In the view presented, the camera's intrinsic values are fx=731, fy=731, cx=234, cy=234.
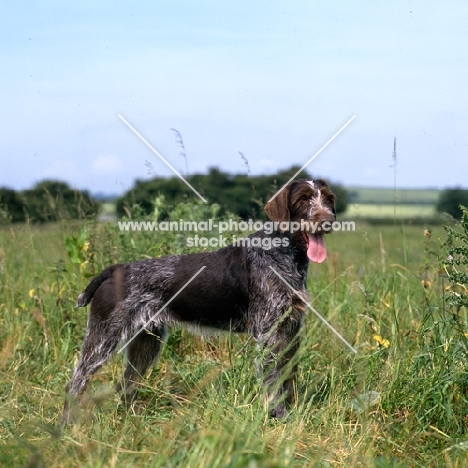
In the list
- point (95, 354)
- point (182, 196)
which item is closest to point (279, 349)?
point (95, 354)

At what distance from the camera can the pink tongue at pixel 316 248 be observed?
17.9ft

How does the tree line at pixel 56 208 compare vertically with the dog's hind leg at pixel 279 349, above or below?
above

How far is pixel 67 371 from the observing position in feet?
20.4

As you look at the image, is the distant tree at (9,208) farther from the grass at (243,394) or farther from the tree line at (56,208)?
the grass at (243,394)

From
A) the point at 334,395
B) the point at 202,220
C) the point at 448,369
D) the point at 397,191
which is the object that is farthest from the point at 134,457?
the point at 397,191

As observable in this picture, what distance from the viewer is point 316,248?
5.46 metres

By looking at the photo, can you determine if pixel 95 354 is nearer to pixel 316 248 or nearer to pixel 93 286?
pixel 93 286

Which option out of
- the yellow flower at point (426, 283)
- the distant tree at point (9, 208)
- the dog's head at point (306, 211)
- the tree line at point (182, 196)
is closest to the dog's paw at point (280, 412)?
the dog's head at point (306, 211)

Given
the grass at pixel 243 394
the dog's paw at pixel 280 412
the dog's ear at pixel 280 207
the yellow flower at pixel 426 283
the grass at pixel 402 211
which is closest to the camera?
the grass at pixel 243 394

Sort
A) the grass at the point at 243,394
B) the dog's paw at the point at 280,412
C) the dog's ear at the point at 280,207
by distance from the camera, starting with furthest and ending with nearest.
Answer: the dog's ear at the point at 280,207, the dog's paw at the point at 280,412, the grass at the point at 243,394

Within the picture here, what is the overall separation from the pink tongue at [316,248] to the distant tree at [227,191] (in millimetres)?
1940

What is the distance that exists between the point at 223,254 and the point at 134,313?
2.76 feet

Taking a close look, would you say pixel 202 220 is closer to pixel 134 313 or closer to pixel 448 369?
pixel 134 313

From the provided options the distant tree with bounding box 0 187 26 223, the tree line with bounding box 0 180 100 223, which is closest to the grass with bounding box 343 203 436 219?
the tree line with bounding box 0 180 100 223
